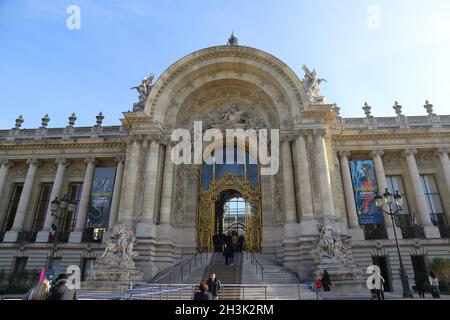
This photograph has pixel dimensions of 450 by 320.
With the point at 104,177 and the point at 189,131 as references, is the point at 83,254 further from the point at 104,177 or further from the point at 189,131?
the point at 189,131

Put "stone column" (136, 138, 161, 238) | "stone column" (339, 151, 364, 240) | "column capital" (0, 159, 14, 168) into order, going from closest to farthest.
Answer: "stone column" (136, 138, 161, 238) → "stone column" (339, 151, 364, 240) → "column capital" (0, 159, 14, 168)

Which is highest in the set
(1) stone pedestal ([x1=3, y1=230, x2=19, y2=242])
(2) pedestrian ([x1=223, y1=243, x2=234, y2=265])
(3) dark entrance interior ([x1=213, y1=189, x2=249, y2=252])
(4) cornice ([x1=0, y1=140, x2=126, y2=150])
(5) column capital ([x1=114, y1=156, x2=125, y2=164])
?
(4) cornice ([x1=0, y1=140, x2=126, y2=150])

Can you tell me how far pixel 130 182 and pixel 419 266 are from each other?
18.7 m

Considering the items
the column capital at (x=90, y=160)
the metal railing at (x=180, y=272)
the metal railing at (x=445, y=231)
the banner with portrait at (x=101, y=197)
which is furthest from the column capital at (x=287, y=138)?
the column capital at (x=90, y=160)

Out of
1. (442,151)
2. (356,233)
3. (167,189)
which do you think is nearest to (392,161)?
(442,151)

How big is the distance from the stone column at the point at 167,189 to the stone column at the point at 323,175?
8.94m

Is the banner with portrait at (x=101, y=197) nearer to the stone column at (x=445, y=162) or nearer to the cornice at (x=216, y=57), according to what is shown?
the cornice at (x=216, y=57)

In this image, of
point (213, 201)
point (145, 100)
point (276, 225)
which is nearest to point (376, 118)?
point (276, 225)

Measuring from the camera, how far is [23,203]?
22500 mm

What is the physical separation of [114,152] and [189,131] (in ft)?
22.6

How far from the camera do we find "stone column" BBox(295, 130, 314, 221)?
16266mm

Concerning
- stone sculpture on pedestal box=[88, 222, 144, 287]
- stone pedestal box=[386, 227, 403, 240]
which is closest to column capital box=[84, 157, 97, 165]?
stone sculpture on pedestal box=[88, 222, 144, 287]

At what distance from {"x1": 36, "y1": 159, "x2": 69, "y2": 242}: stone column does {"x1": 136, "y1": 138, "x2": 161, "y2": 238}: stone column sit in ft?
29.4

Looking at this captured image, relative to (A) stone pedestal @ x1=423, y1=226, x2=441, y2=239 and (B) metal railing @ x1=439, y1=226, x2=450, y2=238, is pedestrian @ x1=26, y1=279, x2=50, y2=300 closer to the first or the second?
(A) stone pedestal @ x1=423, y1=226, x2=441, y2=239
